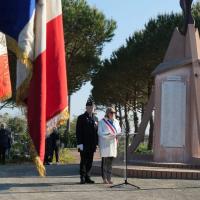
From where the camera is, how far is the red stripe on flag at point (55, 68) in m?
4.46

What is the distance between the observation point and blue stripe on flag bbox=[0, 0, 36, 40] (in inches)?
164

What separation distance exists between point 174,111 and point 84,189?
5.57 m

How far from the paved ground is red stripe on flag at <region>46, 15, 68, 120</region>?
16.2ft

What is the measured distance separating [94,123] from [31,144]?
7338 mm

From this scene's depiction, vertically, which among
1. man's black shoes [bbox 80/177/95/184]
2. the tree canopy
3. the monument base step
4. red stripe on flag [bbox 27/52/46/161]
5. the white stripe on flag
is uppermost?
the tree canopy

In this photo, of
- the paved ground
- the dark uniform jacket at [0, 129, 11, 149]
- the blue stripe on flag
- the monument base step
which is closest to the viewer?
the blue stripe on flag

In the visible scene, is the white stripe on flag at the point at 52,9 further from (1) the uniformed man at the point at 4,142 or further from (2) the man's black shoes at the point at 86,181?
(1) the uniformed man at the point at 4,142

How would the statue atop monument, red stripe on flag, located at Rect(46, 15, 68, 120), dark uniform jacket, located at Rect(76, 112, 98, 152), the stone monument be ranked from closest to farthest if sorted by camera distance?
red stripe on flag, located at Rect(46, 15, 68, 120), dark uniform jacket, located at Rect(76, 112, 98, 152), the stone monument, the statue atop monument

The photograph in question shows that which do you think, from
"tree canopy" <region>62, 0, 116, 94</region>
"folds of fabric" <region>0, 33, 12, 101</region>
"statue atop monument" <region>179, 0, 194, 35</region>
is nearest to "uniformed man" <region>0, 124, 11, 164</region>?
"statue atop monument" <region>179, 0, 194, 35</region>

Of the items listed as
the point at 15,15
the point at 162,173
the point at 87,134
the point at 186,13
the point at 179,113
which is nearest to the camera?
the point at 15,15

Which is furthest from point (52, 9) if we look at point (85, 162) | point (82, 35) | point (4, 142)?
point (82, 35)

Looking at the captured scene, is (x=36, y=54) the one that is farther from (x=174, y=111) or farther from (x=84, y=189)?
(x=174, y=111)

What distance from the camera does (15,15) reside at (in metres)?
4.20

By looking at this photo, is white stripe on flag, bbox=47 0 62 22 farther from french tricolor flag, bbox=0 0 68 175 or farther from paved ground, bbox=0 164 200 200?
paved ground, bbox=0 164 200 200
